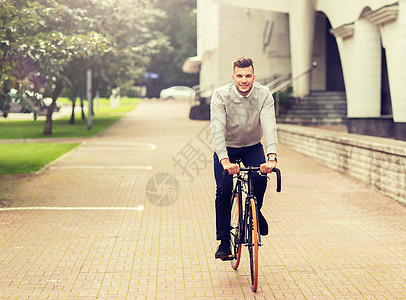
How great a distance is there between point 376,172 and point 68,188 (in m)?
5.35

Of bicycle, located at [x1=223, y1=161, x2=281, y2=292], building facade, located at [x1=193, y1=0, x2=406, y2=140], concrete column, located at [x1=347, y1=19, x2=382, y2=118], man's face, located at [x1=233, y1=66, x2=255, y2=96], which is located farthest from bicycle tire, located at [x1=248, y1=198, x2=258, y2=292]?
concrete column, located at [x1=347, y1=19, x2=382, y2=118]

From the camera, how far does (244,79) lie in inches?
218

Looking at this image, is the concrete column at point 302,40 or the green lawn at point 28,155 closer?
the green lawn at point 28,155

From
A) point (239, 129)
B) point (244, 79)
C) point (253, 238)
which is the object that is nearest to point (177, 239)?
point (253, 238)

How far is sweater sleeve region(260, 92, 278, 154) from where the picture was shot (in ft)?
17.9

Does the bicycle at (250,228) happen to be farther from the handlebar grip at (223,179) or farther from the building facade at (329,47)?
the building facade at (329,47)

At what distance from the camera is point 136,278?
5.78 meters

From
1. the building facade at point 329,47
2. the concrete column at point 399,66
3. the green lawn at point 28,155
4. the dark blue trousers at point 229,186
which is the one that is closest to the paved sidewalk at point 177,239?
the dark blue trousers at point 229,186

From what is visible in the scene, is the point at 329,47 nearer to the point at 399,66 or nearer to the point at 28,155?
the point at 399,66

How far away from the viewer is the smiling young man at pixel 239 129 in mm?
5508

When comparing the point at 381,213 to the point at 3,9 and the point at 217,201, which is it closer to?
the point at 217,201

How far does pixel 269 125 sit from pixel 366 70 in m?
12.8

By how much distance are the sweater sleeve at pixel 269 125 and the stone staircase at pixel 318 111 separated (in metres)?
18.0

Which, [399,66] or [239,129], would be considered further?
[399,66]
